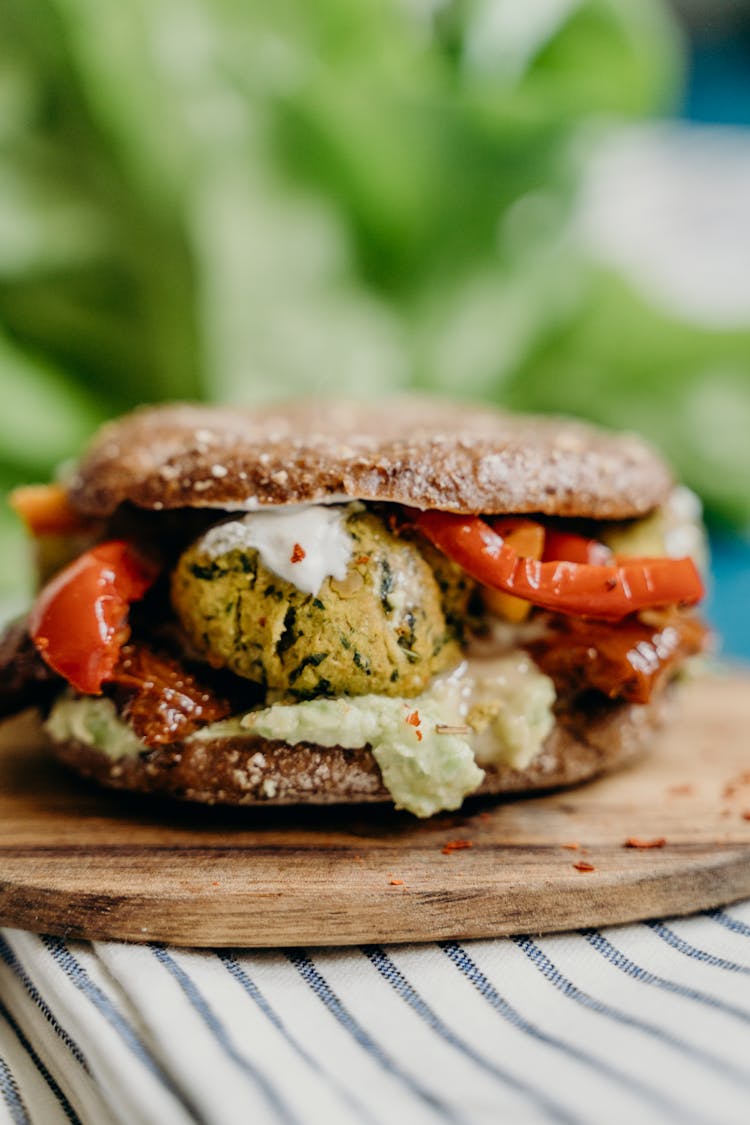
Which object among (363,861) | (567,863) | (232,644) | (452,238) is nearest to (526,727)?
(567,863)

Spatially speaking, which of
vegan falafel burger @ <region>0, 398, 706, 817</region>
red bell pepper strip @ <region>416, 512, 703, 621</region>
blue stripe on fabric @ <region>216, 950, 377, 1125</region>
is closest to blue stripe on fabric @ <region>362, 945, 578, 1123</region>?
blue stripe on fabric @ <region>216, 950, 377, 1125</region>

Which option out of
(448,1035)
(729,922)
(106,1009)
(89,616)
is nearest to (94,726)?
(89,616)

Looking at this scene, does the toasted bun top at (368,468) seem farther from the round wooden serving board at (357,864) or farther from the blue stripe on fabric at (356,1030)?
Answer: the blue stripe on fabric at (356,1030)

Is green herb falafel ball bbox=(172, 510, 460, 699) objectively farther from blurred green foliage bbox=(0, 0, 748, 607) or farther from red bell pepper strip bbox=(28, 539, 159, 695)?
blurred green foliage bbox=(0, 0, 748, 607)

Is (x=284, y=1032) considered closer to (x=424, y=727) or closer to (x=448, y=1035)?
(x=448, y=1035)

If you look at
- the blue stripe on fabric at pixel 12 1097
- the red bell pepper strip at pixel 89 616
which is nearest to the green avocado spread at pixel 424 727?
the red bell pepper strip at pixel 89 616
